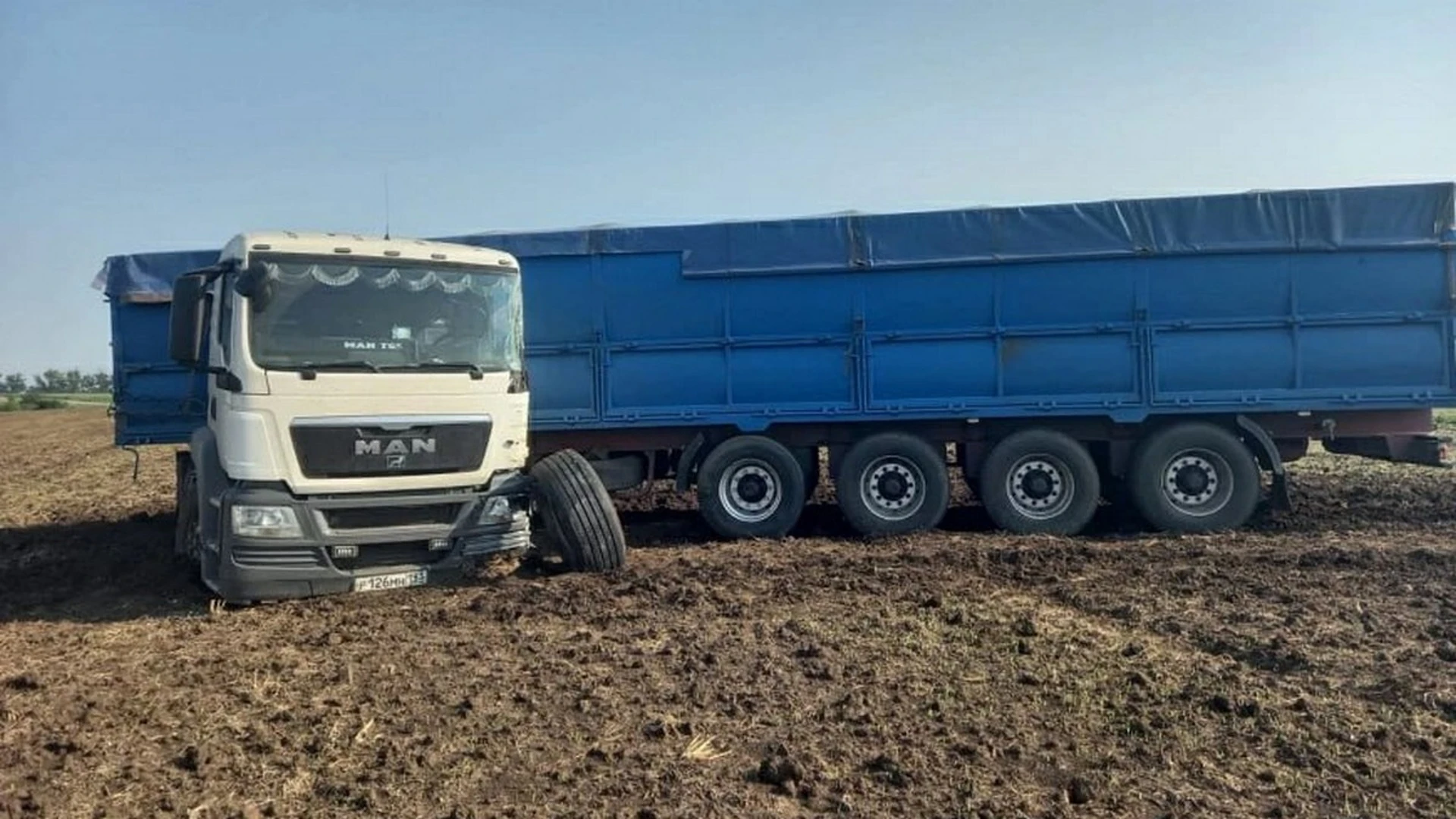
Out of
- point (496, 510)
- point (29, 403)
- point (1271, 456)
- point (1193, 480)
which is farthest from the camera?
point (29, 403)

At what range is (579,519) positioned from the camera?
26.7ft

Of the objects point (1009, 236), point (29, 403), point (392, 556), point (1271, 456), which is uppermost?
point (29, 403)

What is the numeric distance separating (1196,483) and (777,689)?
21.1 ft

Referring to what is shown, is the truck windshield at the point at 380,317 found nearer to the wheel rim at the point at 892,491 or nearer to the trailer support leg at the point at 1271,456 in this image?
the wheel rim at the point at 892,491

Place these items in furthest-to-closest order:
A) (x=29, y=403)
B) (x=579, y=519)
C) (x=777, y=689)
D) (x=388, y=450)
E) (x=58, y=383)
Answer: (x=58, y=383) → (x=29, y=403) → (x=579, y=519) → (x=388, y=450) → (x=777, y=689)

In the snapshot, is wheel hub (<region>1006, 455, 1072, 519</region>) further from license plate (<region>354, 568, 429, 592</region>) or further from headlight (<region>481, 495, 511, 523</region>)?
license plate (<region>354, 568, 429, 592</region>)

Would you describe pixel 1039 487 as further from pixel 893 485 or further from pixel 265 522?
pixel 265 522

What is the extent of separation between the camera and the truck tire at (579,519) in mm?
8156

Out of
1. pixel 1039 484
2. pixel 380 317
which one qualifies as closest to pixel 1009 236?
pixel 1039 484

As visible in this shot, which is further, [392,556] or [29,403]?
[29,403]

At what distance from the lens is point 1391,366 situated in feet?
31.4

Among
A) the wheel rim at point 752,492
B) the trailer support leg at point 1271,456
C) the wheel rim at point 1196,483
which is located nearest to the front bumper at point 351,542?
the wheel rim at point 752,492

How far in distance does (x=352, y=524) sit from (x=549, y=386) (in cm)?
313

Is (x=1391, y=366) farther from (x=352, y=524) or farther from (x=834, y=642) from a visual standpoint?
(x=352, y=524)
